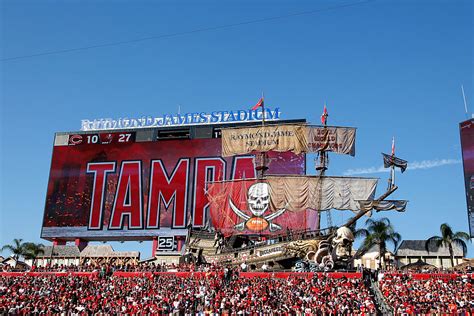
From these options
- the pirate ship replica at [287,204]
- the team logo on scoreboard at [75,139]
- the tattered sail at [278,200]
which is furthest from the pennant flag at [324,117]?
the team logo on scoreboard at [75,139]

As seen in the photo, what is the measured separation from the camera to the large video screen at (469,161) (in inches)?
2274

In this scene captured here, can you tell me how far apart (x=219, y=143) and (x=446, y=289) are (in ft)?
133

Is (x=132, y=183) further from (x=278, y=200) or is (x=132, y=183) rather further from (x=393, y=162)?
(x=393, y=162)

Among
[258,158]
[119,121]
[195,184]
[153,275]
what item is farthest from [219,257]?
[119,121]

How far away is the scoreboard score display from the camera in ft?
223

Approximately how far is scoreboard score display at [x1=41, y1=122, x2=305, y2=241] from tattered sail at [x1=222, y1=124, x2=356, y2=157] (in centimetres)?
691

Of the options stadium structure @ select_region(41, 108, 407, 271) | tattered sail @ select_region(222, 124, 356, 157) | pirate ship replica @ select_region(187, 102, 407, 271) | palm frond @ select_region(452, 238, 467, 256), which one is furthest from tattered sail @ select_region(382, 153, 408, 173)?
palm frond @ select_region(452, 238, 467, 256)

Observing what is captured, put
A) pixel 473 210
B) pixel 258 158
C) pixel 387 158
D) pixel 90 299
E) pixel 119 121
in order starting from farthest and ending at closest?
pixel 119 121 < pixel 258 158 < pixel 473 210 < pixel 387 158 < pixel 90 299

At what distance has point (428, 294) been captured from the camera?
3109cm

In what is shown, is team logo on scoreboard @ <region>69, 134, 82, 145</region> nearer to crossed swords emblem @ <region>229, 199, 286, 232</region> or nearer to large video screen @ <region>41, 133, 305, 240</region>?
large video screen @ <region>41, 133, 305, 240</region>

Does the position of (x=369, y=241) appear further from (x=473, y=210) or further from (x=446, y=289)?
(x=446, y=289)

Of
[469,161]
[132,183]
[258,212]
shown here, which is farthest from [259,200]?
[469,161]

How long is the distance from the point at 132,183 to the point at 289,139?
2498 cm

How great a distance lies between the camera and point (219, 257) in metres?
49.5
